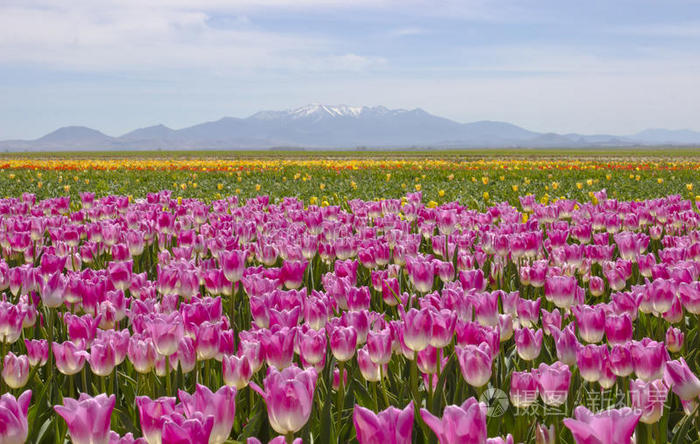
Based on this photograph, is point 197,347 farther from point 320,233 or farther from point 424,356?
point 320,233

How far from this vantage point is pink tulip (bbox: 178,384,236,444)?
1809 mm

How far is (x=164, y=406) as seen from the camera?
1.77m

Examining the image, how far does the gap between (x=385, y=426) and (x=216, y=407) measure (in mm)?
511

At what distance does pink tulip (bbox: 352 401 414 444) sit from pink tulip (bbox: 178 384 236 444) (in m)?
0.43

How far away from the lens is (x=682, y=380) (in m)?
2.13

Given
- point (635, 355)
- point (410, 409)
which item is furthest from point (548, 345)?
point (410, 409)

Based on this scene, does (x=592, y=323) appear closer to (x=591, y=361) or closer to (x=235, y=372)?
(x=591, y=361)

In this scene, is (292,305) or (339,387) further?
(292,305)

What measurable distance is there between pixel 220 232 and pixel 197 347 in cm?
314

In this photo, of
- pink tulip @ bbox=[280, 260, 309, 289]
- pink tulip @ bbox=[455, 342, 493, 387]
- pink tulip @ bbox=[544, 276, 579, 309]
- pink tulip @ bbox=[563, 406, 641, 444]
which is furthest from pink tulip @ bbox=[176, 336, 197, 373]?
pink tulip @ bbox=[544, 276, 579, 309]

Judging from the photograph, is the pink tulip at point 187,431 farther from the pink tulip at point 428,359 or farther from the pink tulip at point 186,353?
the pink tulip at point 428,359

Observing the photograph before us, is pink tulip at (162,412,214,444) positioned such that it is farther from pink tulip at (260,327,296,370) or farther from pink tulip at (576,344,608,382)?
pink tulip at (576,344,608,382)

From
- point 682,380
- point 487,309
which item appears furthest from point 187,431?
point 487,309

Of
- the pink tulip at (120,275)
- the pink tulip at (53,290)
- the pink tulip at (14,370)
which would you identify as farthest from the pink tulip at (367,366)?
the pink tulip at (120,275)
